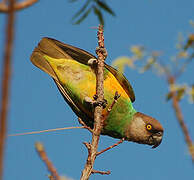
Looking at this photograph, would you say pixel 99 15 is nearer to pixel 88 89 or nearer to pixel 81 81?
pixel 88 89

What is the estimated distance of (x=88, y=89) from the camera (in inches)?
215

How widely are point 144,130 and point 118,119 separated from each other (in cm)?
67

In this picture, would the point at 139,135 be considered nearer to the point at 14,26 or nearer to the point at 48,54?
the point at 48,54

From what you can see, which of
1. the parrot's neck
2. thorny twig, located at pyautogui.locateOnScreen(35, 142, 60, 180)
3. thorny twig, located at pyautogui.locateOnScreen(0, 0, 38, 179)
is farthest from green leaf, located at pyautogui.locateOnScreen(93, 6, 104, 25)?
the parrot's neck

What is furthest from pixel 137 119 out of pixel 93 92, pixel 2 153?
pixel 2 153

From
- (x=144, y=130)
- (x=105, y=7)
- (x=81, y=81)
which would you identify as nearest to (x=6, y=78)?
Answer: (x=105, y=7)

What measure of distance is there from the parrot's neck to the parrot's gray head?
12cm

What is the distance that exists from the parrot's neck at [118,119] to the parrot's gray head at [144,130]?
12cm

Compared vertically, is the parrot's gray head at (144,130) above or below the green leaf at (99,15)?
below

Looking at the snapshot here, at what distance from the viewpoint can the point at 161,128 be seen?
19.4 feet

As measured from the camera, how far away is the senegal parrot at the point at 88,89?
219 inches

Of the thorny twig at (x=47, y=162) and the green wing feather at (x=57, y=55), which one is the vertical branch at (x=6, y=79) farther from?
the green wing feather at (x=57, y=55)

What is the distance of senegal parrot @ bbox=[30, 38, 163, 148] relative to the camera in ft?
18.2

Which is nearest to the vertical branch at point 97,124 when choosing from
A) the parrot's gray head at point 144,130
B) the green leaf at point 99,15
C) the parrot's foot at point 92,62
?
the parrot's foot at point 92,62
